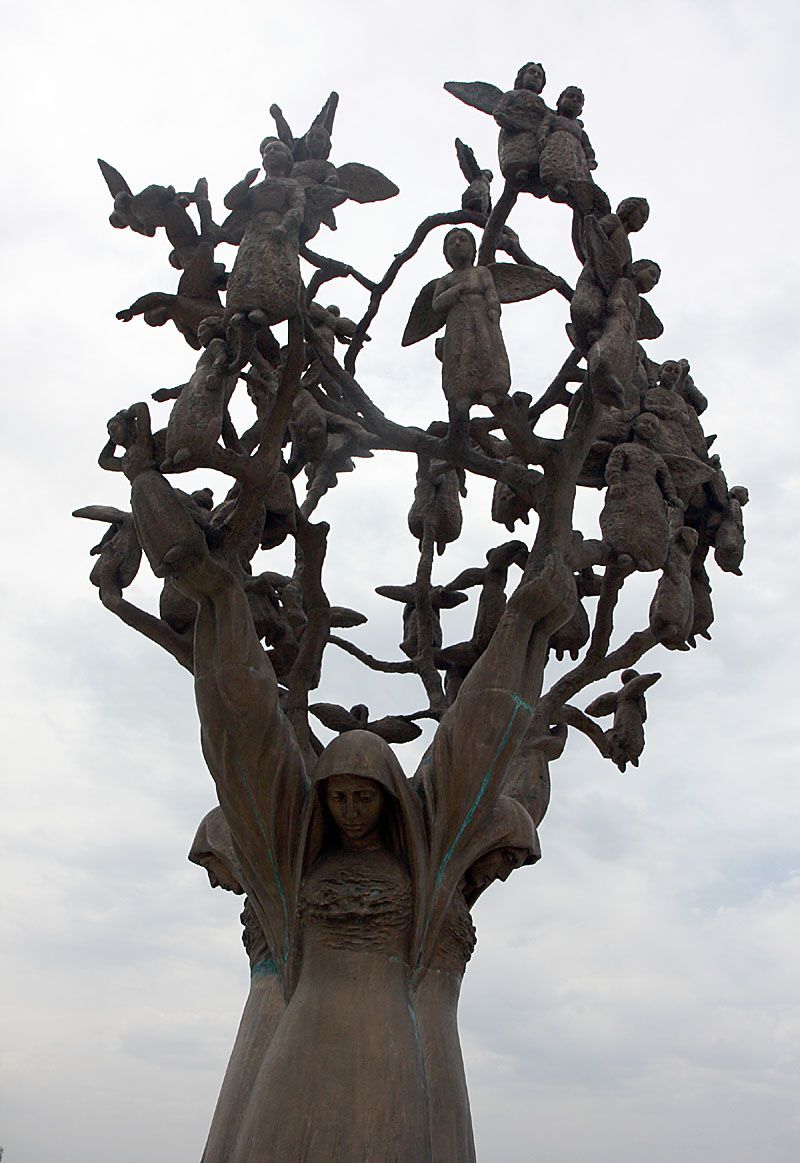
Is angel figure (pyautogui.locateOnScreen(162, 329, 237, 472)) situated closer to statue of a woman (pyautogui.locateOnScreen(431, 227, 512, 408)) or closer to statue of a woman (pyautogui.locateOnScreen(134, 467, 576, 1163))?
statue of a woman (pyautogui.locateOnScreen(134, 467, 576, 1163))

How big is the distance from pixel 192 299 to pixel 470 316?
5.11 ft

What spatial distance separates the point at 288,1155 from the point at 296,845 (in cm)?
146

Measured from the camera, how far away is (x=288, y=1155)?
5836mm

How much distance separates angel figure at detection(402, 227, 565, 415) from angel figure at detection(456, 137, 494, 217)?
2.90 ft

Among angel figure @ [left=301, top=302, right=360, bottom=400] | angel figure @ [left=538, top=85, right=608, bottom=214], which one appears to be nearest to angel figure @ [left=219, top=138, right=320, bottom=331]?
angel figure @ [left=301, top=302, right=360, bottom=400]

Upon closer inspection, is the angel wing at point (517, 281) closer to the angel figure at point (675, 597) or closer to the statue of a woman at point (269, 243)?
the statue of a woman at point (269, 243)

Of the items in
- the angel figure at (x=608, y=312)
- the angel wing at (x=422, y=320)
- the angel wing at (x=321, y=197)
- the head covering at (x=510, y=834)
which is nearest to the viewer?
the angel figure at (x=608, y=312)

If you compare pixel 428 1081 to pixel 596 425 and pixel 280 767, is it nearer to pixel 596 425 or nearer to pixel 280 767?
pixel 280 767

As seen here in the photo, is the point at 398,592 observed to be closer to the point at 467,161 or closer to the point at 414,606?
the point at 414,606

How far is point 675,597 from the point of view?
771 cm

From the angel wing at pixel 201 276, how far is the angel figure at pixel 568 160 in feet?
6.19

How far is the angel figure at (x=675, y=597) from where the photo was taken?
771 cm

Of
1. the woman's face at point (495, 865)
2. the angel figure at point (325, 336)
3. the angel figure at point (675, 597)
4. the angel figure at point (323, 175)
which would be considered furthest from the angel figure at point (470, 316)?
the woman's face at point (495, 865)

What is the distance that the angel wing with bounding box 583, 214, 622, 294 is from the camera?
6918 mm
